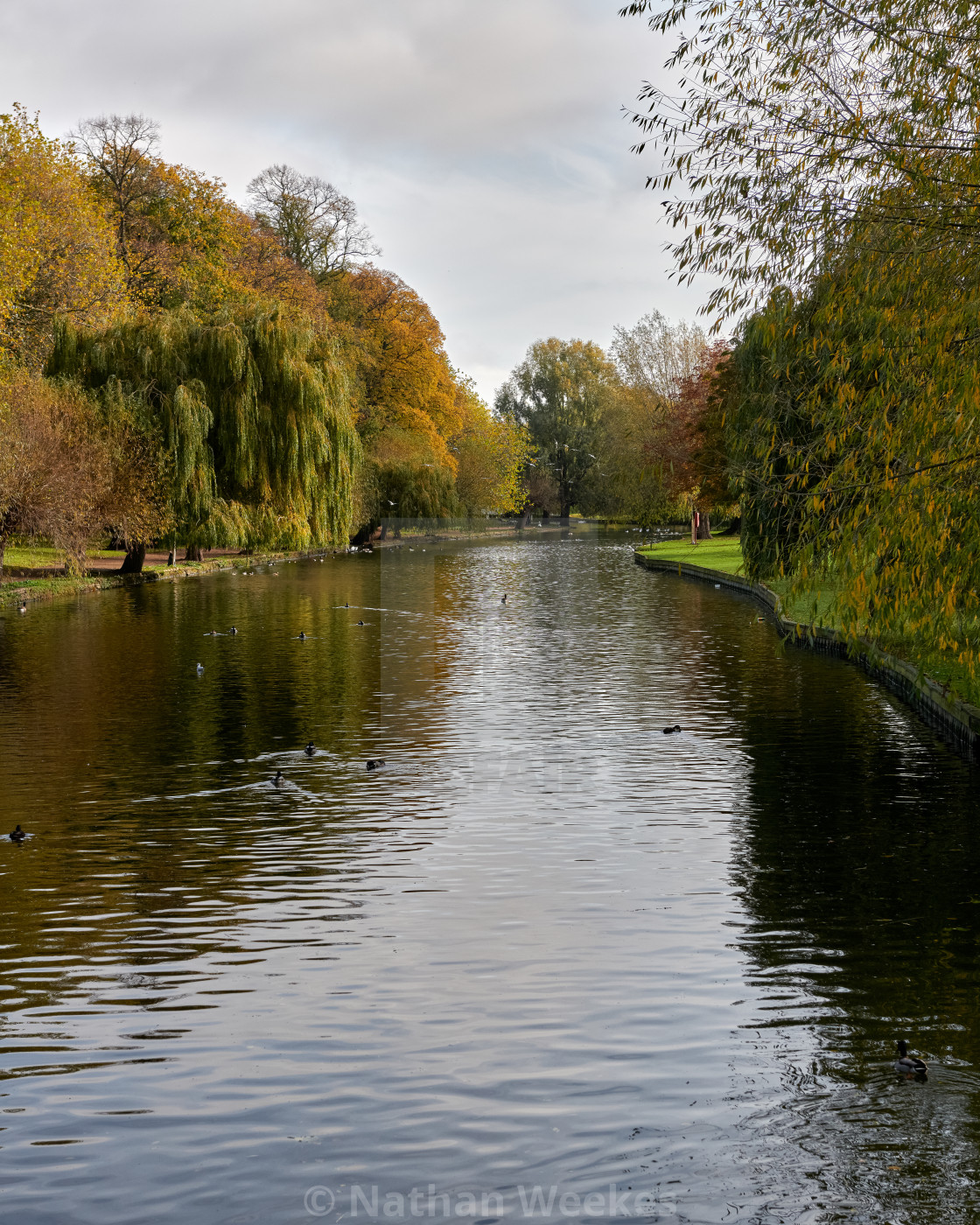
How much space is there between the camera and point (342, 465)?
1903 inches

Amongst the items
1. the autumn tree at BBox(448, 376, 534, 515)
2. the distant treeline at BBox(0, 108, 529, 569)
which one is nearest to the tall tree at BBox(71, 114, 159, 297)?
the distant treeline at BBox(0, 108, 529, 569)

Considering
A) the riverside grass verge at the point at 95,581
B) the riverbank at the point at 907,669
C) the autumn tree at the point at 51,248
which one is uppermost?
the autumn tree at the point at 51,248

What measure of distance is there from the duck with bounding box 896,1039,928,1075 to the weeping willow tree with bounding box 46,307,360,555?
38.2 m

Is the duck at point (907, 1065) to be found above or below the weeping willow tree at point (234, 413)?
below


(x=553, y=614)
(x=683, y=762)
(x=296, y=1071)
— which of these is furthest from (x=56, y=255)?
(x=296, y=1071)

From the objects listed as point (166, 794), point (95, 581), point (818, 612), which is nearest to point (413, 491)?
point (95, 581)

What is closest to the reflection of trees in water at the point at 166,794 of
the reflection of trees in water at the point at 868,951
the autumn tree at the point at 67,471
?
the reflection of trees in water at the point at 868,951

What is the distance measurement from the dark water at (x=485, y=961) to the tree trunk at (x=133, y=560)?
24.6m

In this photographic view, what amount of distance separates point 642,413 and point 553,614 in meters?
53.1

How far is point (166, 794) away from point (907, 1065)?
854 cm

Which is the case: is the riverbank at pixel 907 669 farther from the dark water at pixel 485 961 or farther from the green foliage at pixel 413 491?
the green foliage at pixel 413 491

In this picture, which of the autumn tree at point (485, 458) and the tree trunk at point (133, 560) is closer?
the tree trunk at point (133, 560)

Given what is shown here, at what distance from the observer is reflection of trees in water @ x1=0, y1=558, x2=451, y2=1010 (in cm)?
888

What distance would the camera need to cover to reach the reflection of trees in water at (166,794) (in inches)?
349
